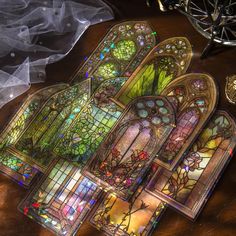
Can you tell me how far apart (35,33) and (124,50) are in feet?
2.21

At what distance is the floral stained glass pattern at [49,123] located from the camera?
9.30 ft

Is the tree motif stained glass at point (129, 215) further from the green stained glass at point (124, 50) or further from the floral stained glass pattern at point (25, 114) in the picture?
the green stained glass at point (124, 50)

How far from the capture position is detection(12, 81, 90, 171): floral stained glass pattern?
2.83 meters

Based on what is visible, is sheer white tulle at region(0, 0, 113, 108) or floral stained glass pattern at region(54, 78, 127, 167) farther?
sheer white tulle at region(0, 0, 113, 108)

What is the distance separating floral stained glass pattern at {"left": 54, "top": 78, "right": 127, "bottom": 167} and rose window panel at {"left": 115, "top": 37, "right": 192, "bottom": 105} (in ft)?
0.27

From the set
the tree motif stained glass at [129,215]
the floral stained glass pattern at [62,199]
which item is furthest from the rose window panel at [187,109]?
the floral stained glass pattern at [62,199]

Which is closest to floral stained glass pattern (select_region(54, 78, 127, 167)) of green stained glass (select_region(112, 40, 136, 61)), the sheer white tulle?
green stained glass (select_region(112, 40, 136, 61))

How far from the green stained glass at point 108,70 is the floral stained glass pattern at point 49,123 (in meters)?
0.13

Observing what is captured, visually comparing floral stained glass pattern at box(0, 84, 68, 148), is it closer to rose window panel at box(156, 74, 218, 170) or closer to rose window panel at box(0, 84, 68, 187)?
rose window panel at box(0, 84, 68, 187)

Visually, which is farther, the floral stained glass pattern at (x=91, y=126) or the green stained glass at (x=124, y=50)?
the green stained glass at (x=124, y=50)

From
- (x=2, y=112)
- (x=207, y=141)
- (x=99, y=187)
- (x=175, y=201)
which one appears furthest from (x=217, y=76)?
(x=2, y=112)

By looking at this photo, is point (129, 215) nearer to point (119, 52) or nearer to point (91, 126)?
point (91, 126)

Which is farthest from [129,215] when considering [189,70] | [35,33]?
[35,33]

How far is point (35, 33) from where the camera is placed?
3.00 metres
